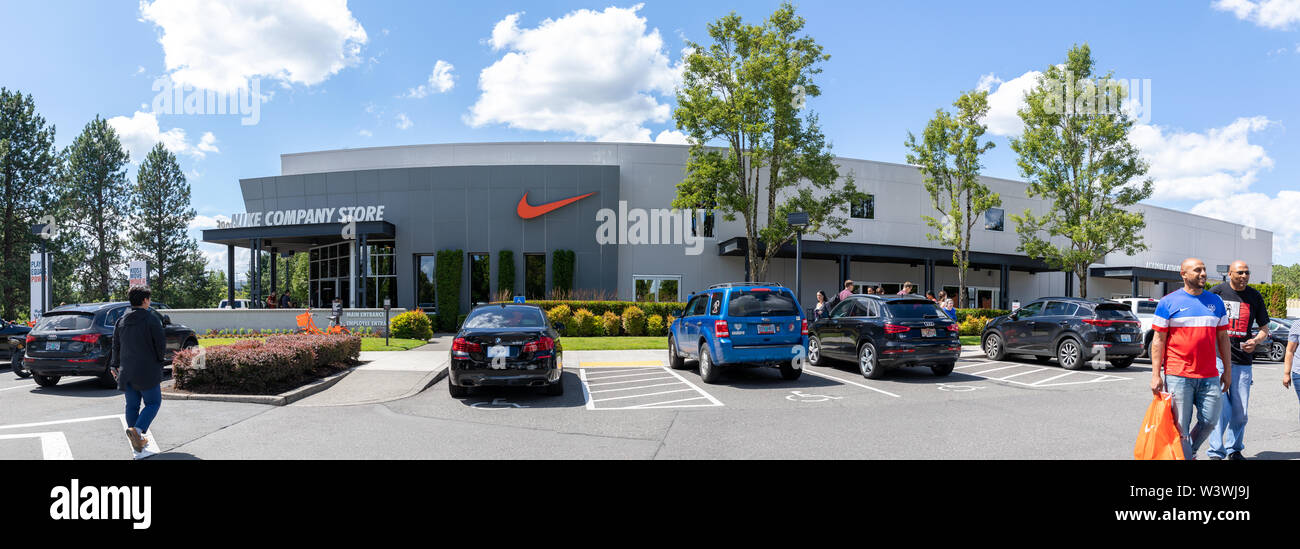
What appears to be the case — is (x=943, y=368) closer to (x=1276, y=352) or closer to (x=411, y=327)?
(x=1276, y=352)

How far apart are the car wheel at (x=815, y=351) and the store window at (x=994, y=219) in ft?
75.2

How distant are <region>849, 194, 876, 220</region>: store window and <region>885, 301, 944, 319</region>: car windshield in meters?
18.3

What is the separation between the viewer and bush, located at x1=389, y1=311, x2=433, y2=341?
1991 cm

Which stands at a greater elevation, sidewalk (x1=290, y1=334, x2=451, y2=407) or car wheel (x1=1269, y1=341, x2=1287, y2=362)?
sidewalk (x1=290, y1=334, x2=451, y2=407)

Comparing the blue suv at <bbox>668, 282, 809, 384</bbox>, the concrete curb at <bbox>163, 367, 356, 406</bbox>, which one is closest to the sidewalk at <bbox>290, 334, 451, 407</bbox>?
the concrete curb at <bbox>163, 367, 356, 406</bbox>

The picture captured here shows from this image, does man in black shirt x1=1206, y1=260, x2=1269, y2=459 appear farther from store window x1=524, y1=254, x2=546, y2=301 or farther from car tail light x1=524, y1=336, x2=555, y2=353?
store window x1=524, y1=254, x2=546, y2=301

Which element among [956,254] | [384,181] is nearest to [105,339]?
[384,181]

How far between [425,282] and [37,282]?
11.8 metres

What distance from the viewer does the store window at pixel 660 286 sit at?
1039 inches

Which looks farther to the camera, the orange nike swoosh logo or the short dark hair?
the orange nike swoosh logo

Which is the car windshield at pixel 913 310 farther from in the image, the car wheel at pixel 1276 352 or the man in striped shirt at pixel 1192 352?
the car wheel at pixel 1276 352

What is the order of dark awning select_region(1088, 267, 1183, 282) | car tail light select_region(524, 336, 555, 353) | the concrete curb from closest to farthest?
the concrete curb → car tail light select_region(524, 336, 555, 353) → dark awning select_region(1088, 267, 1183, 282)

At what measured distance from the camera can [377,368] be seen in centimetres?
1233

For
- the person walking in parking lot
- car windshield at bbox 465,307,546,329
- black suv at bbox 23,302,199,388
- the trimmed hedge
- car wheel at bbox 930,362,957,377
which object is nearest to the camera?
the person walking in parking lot
